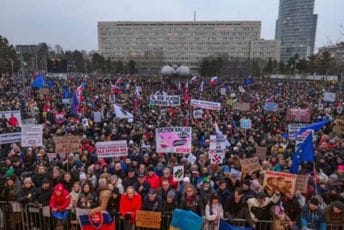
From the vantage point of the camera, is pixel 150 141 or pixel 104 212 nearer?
pixel 104 212

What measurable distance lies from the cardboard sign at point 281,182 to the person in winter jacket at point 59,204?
3836 mm

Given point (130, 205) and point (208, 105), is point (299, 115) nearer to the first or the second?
point (208, 105)

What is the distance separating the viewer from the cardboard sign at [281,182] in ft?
22.0

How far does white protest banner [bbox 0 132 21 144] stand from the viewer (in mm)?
10969

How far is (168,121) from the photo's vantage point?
17.4m

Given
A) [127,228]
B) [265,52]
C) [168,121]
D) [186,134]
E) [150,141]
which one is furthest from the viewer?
[265,52]

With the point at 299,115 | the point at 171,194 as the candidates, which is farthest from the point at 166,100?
the point at 171,194

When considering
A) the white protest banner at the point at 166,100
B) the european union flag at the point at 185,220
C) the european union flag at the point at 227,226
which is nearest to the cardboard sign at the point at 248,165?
the european union flag at the point at 227,226

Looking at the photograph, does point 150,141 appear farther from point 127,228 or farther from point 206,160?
point 127,228

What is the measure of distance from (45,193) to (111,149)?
9.94 feet

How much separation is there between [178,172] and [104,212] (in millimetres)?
2214

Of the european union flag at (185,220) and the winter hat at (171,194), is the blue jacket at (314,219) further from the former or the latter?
the winter hat at (171,194)

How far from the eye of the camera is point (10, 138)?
11.1 meters

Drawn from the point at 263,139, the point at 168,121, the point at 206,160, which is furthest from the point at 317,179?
the point at 168,121
